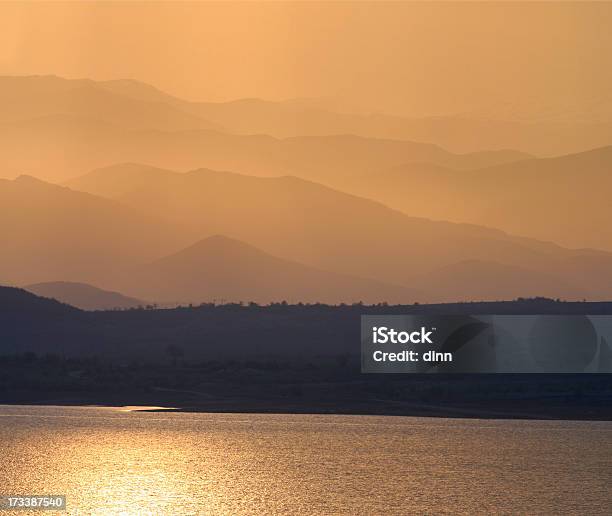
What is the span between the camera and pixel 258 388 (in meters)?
136

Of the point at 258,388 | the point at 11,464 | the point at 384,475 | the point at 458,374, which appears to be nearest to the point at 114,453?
the point at 11,464

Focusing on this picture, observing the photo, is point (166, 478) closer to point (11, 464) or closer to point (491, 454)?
point (11, 464)

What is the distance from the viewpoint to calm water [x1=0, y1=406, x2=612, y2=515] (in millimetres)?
67750

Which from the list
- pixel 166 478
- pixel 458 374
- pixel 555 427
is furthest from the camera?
pixel 458 374

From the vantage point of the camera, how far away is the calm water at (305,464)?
2667 inches

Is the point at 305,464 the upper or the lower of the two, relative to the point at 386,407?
lower

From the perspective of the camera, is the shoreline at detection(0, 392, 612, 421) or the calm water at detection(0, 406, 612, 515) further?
the shoreline at detection(0, 392, 612, 421)

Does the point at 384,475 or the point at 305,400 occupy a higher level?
the point at 305,400

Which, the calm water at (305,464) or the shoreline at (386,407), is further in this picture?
the shoreline at (386,407)

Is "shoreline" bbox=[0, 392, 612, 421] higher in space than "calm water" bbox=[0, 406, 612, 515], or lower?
higher

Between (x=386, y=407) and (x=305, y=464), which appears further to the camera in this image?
(x=386, y=407)

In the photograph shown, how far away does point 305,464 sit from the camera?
8281 centimetres

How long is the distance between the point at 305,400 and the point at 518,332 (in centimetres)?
3864

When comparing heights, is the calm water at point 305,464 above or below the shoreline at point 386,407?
below
